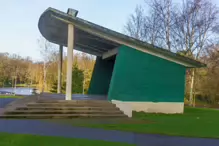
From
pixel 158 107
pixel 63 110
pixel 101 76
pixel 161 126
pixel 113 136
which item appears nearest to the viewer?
pixel 113 136

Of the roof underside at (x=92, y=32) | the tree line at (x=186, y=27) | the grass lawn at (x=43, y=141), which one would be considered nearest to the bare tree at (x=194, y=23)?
the tree line at (x=186, y=27)

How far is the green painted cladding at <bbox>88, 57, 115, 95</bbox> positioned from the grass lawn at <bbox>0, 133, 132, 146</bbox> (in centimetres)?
1667

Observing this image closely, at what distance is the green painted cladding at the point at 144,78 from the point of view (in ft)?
49.5

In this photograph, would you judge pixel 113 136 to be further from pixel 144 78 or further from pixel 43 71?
pixel 43 71

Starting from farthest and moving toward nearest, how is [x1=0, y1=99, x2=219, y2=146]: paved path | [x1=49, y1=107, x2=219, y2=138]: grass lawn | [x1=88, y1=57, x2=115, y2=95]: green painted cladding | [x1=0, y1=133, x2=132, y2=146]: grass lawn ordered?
[x1=88, y1=57, x2=115, y2=95]: green painted cladding
[x1=49, y1=107, x2=219, y2=138]: grass lawn
[x1=0, y1=99, x2=219, y2=146]: paved path
[x1=0, y1=133, x2=132, y2=146]: grass lawn

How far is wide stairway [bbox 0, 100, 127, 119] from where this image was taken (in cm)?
1180

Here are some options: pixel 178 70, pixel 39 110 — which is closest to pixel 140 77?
pixel 178 70

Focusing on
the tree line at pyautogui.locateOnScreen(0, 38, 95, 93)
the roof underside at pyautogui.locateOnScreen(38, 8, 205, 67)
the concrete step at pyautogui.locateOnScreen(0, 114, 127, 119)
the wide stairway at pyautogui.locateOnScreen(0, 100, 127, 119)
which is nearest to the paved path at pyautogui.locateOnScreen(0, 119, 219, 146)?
the concrete step at pyautogui.locateOnScreen(0, 114, 127, 119)

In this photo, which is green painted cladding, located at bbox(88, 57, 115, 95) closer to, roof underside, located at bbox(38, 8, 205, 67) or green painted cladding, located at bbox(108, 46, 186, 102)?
roof underside, located at bbox(38, 8, 205, 67)

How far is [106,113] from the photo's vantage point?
12922 mm

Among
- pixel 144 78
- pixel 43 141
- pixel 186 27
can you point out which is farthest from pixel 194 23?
pixel 43 141

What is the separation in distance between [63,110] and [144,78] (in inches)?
214

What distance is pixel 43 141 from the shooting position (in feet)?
21.7

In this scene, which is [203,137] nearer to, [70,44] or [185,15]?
[70,44]
